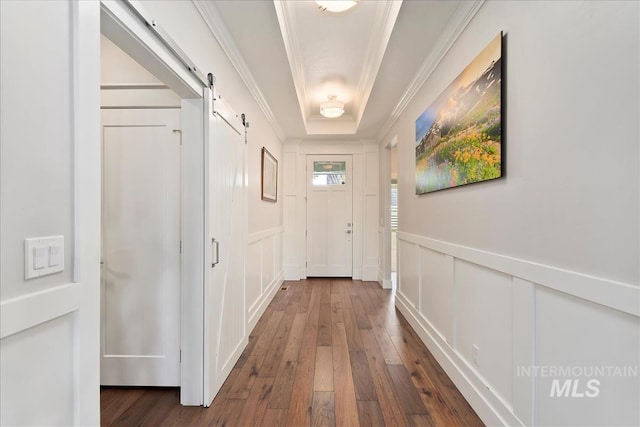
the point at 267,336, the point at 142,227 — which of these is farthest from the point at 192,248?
the point at 267,336

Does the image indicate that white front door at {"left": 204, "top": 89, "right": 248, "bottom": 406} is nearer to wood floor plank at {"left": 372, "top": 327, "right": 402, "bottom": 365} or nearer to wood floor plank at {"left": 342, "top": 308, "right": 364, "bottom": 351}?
wood floor plank at {"left": 342, "top": 308, "right": 364, "bottom": 351}

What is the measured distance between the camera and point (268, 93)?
10.3ft

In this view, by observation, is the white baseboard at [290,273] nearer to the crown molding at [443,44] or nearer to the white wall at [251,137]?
the white wall at [251,137]

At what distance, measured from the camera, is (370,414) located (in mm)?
1695

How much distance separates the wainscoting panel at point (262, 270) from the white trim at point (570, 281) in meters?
2.11

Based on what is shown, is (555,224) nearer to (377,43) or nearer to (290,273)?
(377,43)

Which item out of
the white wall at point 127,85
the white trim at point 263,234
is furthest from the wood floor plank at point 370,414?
the white wall at point 127,85

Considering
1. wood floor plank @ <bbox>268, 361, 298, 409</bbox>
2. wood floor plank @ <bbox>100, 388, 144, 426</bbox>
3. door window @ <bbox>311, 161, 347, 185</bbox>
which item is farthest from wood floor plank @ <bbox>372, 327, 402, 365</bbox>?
door window @ <bbox>311, 161, 347, 185</bbox>

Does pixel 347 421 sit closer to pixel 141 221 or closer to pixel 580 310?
pixel 580 310

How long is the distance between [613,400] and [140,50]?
7.54 ft

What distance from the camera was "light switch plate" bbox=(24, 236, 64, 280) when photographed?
2.54 feet

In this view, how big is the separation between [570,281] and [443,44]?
1.90 m

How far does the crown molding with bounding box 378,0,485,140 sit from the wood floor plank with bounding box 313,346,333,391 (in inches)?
104

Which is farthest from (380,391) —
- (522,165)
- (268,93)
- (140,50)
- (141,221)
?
(268,93)
